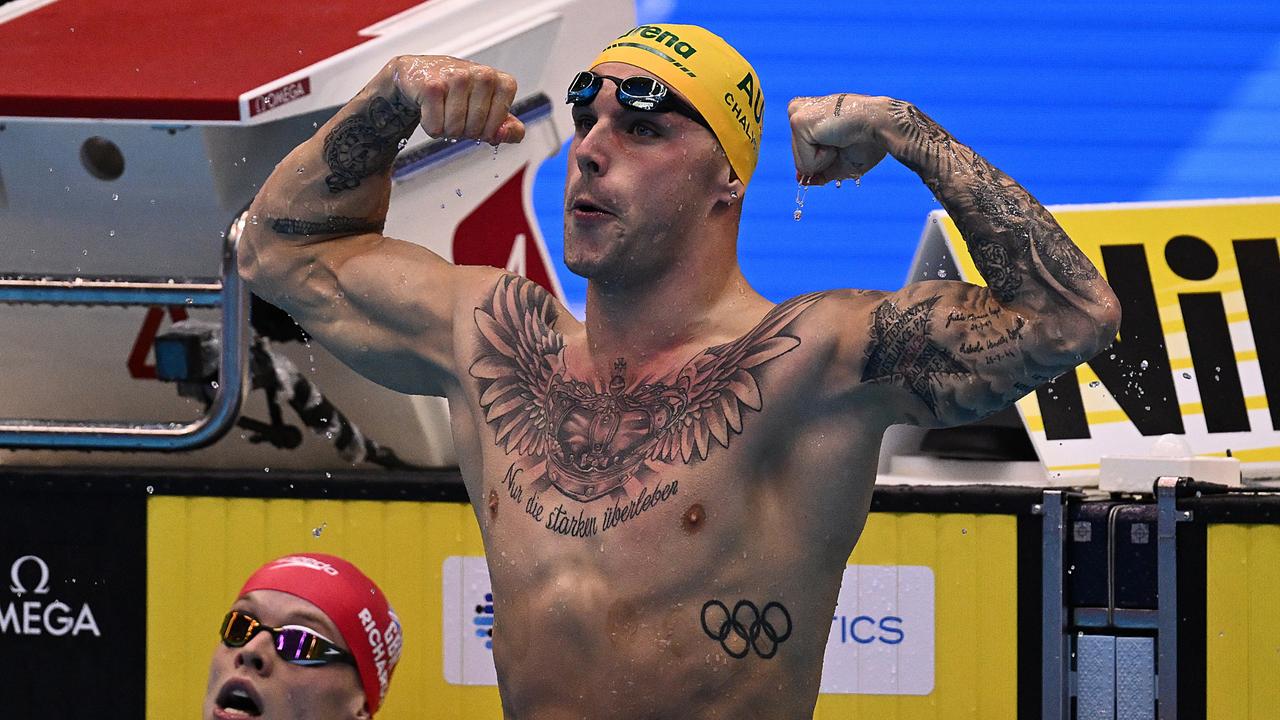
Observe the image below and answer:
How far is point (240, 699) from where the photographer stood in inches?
136

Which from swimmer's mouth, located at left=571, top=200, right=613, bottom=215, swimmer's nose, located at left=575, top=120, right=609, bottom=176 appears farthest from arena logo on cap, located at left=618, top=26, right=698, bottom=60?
swimmer's mouth, located at left=571, top=200, right=613, bottom=215

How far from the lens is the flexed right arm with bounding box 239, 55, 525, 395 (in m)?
3.09

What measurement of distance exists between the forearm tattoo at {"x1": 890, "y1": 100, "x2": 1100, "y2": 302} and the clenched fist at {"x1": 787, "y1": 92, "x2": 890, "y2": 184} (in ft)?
0.13

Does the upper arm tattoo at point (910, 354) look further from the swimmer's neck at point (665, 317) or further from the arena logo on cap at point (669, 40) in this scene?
the arena logo on cap at point (669, 40)

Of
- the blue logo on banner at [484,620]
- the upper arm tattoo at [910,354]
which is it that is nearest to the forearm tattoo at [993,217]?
the upper arm tattoo at [910,354]

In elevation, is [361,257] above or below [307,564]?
above

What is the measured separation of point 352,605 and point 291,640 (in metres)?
0.16

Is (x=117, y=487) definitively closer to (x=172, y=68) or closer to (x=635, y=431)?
(x=172, y=68)

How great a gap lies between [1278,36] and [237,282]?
4972 millimetres

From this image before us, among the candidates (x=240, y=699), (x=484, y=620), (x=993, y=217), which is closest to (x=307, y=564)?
(x=240, y=699)

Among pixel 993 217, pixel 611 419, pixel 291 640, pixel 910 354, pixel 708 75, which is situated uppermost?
pixel 708 75

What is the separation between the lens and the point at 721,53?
2.95 meters

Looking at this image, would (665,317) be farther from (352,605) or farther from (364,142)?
(352,605)

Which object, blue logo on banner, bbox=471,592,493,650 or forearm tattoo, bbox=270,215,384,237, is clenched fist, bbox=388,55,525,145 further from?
blue logo on banner, bbox=471,592,493,650
